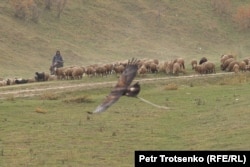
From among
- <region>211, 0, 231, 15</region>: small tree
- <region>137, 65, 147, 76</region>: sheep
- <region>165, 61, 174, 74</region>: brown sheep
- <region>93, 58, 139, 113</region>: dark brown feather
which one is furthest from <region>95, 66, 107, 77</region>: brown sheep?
<region>211, 0, 231, 15</region>: small tree

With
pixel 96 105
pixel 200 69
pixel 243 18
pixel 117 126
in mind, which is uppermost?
pixel 243 18

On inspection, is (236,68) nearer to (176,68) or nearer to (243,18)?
(176,68)

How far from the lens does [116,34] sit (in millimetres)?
68875

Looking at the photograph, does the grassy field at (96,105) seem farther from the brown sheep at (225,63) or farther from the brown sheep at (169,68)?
the brown sheep at (225,63)

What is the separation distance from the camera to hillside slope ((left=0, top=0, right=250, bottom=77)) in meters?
59.0

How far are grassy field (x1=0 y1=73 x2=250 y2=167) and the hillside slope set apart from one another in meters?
21.8

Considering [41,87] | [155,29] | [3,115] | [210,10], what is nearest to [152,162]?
[3,115]

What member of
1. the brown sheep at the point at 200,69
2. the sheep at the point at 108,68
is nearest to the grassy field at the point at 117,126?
the brown sheep at the point at 200,69

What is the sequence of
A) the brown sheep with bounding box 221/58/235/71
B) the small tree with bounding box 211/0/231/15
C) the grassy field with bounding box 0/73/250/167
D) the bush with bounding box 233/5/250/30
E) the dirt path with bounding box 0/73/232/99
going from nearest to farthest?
the grassy field with bounding box 0/73/250/167
the dirt path with bounding box 0/73/232/99
the brown sheep with bounding box 221/58/235/71
the bush with bounding box 233/5/250/30
the small tree with bounding box 211/0/231/15

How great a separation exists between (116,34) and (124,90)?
5557 cm

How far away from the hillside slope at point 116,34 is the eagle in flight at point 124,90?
3666 cm

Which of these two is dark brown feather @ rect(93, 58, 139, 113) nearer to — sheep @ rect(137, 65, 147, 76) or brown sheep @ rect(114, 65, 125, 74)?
sheep @ rect(137, 65, 147, 76)

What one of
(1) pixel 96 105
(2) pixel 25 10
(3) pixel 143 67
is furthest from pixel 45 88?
(2) pixel 25 10

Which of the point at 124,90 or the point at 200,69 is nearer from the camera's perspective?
the point at 124,90
